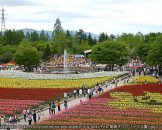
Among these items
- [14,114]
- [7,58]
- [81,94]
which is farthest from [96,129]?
[7,58]

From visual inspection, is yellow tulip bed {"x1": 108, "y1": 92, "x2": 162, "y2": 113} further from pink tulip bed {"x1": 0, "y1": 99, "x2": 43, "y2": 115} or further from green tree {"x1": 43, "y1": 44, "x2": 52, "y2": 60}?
green tree {"x1": 43, "y1": 44, "x2": 52, "y2": 60}

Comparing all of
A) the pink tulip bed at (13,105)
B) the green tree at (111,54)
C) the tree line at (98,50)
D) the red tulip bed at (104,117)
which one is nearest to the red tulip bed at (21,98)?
the pink tulip bed at (13,105)

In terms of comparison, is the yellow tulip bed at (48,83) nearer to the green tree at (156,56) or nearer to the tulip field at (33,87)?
the tulip field at (33,87)

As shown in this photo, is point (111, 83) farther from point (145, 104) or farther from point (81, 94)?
point (145, 104)

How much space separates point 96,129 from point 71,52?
12931cm

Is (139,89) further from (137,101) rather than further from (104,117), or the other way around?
(104,117)

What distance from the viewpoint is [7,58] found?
125625 millimetres

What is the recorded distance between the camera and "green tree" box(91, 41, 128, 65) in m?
93.9

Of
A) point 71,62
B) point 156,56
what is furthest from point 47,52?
point 156,56

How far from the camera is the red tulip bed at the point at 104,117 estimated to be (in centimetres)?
Answer: 3173

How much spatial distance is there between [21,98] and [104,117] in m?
13.4

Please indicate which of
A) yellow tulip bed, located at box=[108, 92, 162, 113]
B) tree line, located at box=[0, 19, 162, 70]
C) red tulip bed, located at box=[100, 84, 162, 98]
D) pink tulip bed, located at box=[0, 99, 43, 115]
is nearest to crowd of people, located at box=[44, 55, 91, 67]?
tree line, located at box=[0, 19, 162, 70]

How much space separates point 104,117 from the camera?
34.8 meters

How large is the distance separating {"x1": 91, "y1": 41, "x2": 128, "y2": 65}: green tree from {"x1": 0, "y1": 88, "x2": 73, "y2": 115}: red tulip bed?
41884mm
